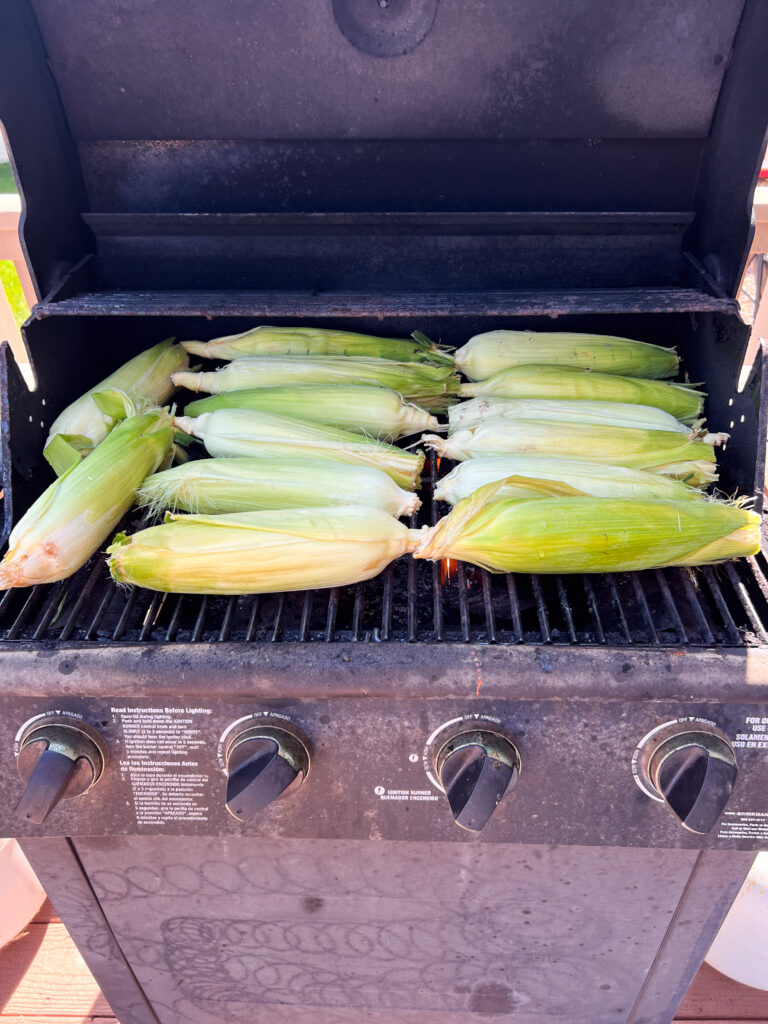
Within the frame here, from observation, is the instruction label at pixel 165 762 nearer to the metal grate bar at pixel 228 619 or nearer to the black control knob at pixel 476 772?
the metal grate bar at pixel 228 619

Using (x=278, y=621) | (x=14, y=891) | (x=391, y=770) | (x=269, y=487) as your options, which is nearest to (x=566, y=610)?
(x=391, y=770)

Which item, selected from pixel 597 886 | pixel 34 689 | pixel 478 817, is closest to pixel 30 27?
pixel 34 689

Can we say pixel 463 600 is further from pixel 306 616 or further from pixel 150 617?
pixel 150 617

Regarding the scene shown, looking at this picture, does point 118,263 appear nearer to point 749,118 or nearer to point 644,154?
point 644,154

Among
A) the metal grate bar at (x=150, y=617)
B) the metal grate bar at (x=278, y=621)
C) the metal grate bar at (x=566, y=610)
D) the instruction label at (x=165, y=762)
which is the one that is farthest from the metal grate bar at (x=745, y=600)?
the metal grate bar at (x=150, y=617)

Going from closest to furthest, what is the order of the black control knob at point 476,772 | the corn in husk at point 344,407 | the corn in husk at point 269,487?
the black control knob at point 476,772 → the corn in husk at point 269,487 → the corn in husk at point 344,407

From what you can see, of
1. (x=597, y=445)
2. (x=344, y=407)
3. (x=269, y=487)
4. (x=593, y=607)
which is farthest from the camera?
(x=344, y=407)
